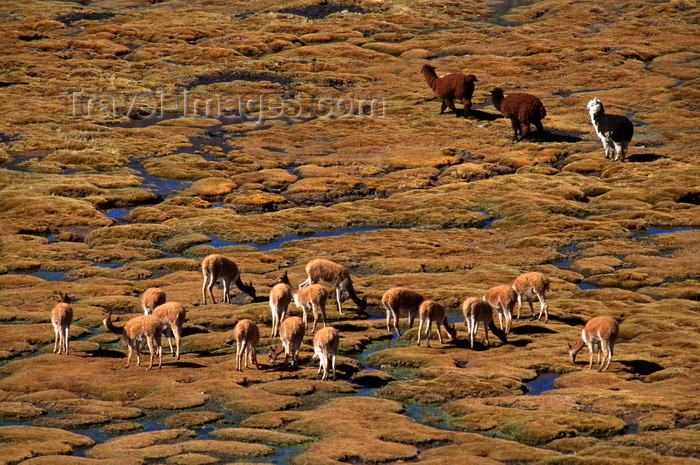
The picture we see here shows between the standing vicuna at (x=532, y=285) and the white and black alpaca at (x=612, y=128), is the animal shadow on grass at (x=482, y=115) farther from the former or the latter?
the standing vicuna at (x=532, y=285)

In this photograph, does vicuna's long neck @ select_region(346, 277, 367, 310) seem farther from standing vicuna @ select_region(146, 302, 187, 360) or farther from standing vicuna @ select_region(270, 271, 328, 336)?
standing vicuna @ select_region(146, 302, 187, 360)

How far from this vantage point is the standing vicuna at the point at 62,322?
30.1m

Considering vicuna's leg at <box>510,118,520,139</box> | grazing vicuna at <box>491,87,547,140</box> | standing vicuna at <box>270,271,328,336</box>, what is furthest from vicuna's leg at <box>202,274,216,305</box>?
vicuna's leg at <box>510,118,520,139</box>

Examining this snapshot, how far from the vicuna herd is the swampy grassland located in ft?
2.35

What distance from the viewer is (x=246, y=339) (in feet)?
91.1

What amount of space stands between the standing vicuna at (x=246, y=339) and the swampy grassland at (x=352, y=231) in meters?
0.68

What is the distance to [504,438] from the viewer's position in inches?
932

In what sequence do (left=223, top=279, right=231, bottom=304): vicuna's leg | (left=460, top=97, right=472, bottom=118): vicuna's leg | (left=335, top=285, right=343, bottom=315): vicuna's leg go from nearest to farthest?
(left=335, top=285, right=343, bottom=315): vicuna's leg
(left=223, top=279, right=231, bottom=304): vicuna's leg
(left=460, top=97, right=472, bottom=118): vicuna's leg

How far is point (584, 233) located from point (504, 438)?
29.3 meters

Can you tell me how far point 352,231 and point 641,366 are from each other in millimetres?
27996

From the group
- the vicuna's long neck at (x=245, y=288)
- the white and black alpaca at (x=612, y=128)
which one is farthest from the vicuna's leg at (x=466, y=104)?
the vicuna's long neck at (x=245, y=288)

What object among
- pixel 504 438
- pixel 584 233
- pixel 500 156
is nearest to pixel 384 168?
pixel 500 156

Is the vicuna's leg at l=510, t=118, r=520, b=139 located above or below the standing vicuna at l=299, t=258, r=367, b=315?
above

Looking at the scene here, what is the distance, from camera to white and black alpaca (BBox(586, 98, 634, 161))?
6378 cm
